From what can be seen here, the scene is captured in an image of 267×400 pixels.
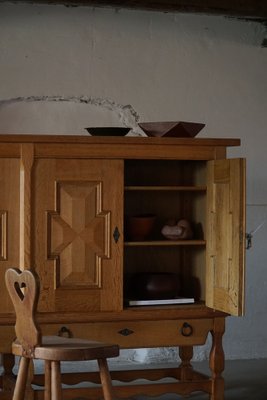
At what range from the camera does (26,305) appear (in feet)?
12.6

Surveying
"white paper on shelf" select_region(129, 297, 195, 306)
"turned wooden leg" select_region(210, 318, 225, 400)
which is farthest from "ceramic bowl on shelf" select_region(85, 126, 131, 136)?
"turned wooden leg" select_region(210, 318, 225, 400)

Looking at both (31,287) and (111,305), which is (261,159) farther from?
(31,287)

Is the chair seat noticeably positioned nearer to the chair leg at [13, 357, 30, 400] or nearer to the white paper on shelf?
the chair leg at [13, 357, 30, 400]

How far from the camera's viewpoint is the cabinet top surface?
16.9 feet

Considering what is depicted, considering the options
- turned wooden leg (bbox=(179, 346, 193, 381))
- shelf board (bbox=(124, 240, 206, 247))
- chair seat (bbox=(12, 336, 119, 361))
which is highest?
shelf board (bbox=(124, 240, 206, 247))

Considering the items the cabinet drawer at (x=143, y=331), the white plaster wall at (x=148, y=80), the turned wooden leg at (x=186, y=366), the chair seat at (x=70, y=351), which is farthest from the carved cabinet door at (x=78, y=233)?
the white plaster wall at (x=148, y=80)

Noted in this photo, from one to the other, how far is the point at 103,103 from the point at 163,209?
1.30 m

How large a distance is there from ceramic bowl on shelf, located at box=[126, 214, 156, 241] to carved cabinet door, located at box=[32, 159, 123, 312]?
0.27 m

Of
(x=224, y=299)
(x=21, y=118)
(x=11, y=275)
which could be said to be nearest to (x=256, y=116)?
(x=21, y=118)

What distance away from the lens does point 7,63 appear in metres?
6.68

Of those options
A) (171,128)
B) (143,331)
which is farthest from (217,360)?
(171,128)

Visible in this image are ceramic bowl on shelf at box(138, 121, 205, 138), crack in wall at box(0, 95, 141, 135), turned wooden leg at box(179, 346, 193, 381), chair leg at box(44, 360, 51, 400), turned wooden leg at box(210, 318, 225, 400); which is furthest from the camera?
crack in wall at box(0, 95, 141, 135)

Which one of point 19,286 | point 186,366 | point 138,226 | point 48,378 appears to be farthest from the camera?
point 186,366

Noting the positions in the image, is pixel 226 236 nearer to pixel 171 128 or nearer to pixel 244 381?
pixel 171 128
